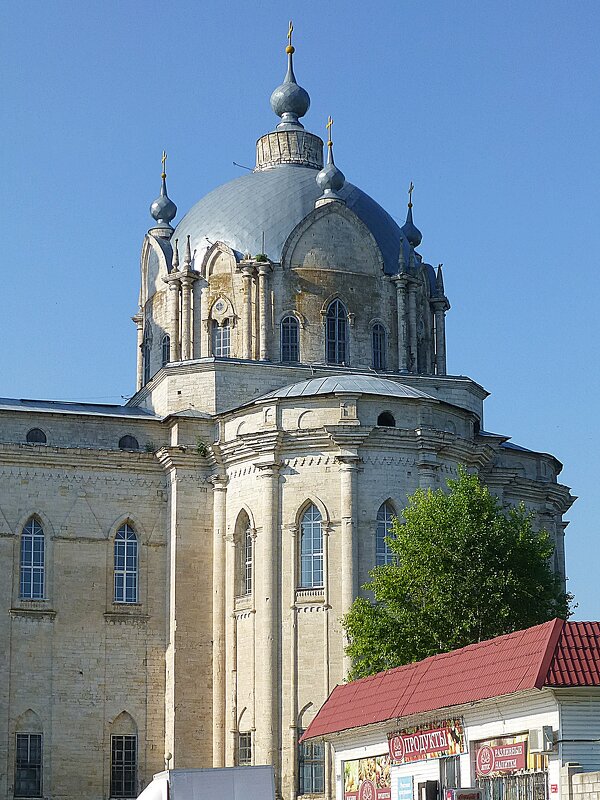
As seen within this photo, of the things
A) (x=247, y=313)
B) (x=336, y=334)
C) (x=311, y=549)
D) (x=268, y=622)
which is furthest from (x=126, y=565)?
(x=336, y=334)

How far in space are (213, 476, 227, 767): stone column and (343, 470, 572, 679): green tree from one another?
19.5 ft

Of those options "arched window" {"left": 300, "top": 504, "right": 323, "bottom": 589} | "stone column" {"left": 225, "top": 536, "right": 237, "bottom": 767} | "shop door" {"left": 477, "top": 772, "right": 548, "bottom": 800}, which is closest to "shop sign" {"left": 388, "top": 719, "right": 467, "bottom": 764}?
"shop door" {"left": 477, "top": 772, "right": 548, "bottom": 800}

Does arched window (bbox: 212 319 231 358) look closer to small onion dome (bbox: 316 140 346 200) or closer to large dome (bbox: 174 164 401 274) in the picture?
large dome (bbox: 174 164 401 274)

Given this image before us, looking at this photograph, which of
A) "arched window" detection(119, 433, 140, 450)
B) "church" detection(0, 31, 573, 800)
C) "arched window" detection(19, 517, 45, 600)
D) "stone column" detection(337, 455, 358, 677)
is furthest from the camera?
"arched window" detection(119, 433, 140, 450)

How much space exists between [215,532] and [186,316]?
7.99 m

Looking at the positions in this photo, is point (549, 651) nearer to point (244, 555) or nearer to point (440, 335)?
point (244, 555)

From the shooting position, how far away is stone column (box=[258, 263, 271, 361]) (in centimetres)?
4738

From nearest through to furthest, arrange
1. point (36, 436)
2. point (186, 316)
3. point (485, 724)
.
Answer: point (485, 724) → point (36, 436) → point (186, 316)

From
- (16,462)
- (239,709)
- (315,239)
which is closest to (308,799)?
(239,709)

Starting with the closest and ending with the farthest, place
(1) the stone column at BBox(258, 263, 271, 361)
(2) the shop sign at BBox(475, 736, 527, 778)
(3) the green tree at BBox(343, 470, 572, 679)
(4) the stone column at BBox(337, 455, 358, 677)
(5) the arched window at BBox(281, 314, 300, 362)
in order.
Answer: (2) the shop sign at BBox(475, 736, 527, 778), (3) the green tree at BBox(343, 470, 572, 679), (4) the stone column at BBox(337, 455, 358, 677), (1) the stone column at BBox(258, 263, 271, 361), (5) the arched window at BBox(281, 314, 300, 362)

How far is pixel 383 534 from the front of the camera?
42281mm

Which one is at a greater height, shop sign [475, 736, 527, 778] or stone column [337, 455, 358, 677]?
stone column [337, 455, 358, 677]

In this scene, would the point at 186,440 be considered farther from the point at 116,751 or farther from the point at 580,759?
the point at 580,759

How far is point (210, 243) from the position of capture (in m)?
49.7
